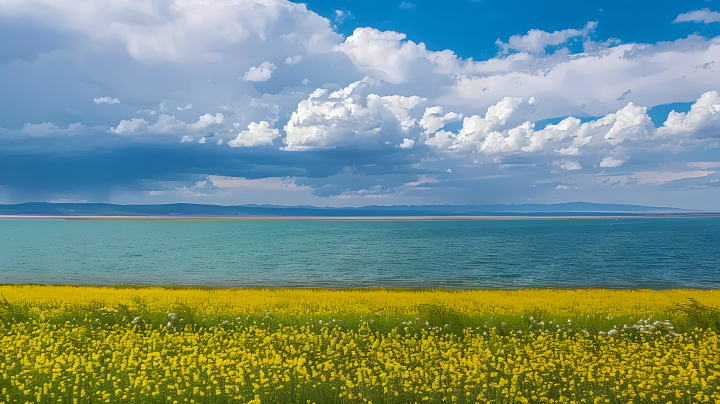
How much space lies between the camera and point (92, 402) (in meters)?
9.20

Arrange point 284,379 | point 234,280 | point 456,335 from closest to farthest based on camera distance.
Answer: point 284,379, point 456,335, point 234,280

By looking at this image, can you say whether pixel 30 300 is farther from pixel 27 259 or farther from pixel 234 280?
pixel 27 259

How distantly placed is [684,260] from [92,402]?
71.0 metres

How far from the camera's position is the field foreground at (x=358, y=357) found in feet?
30.7

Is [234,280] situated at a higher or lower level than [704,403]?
lower

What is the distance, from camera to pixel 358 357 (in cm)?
1173

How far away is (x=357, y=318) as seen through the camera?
17578 millimetres

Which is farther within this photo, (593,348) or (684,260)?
(684,260)

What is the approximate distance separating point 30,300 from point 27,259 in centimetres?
5097

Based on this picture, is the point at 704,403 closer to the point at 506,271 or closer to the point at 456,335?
the point at 456,335

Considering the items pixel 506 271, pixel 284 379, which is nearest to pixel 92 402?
pixel 284 379

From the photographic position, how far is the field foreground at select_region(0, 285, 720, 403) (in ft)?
30.7

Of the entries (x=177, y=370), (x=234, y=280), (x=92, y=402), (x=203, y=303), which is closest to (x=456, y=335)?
(x=177, y=370)

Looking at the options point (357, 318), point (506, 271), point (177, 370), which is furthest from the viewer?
point (506, 271)
